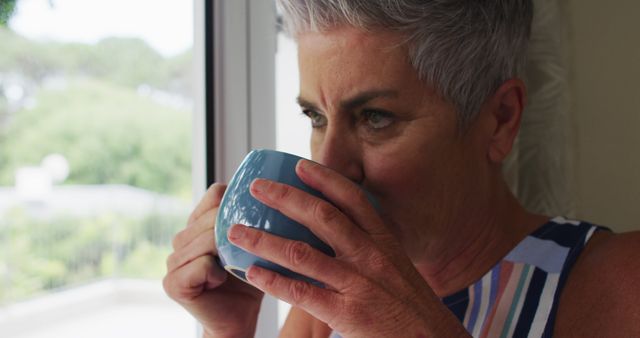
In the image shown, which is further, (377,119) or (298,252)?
(377,119)

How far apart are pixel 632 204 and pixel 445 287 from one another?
0.70m

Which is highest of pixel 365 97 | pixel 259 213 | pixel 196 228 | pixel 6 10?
pixel 6 10

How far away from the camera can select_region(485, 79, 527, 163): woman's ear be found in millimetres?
956

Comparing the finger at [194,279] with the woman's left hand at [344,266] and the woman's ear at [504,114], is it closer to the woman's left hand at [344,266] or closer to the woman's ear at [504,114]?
the woman's left hand at [344,266]

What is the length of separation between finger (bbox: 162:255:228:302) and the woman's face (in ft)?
0.80

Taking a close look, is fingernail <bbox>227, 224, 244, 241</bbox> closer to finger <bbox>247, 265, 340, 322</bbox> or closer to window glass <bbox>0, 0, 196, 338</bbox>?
finger <bbox>247, 265, 340, 322</bbox>

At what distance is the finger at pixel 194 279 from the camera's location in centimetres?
94

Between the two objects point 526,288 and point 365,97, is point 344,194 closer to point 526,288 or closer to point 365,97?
point 365,97

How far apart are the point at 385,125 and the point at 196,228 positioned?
0.34 m

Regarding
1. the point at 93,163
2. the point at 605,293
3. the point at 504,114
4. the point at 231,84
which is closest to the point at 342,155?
the point at 504,114

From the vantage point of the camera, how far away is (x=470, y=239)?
40.1 inches

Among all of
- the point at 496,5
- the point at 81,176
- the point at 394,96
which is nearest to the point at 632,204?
the point at 496,5

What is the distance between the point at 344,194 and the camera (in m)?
0.66

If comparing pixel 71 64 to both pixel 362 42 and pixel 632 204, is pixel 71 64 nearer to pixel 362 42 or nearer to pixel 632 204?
pixel 362 42
